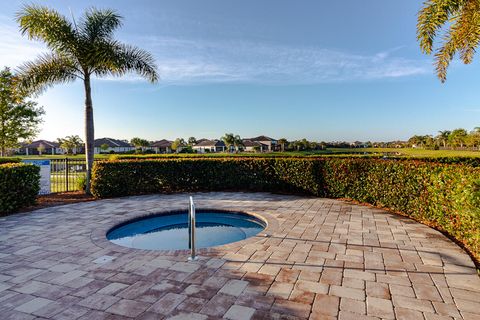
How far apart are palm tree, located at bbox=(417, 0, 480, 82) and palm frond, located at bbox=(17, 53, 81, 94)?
12265 millimetres

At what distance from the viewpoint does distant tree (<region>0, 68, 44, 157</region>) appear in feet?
55.3

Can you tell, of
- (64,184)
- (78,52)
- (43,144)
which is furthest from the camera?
(43,144)

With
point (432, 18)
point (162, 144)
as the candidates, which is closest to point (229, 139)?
point (162, 144)

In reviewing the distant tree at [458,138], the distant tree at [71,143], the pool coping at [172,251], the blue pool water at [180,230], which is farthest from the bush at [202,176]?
the distant tree at [458,138]

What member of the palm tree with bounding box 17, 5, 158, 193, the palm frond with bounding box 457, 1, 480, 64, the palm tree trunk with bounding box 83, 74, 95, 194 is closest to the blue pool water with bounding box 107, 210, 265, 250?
the palm tree trunk with bounding box 83, 74, 95, 194

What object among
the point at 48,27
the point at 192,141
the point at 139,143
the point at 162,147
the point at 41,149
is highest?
the point at 48,27

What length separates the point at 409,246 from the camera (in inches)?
185

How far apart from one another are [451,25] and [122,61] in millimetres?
11724

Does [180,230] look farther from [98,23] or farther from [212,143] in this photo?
[212,143]

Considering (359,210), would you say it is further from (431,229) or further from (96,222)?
(96,222)

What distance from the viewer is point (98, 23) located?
9953mm

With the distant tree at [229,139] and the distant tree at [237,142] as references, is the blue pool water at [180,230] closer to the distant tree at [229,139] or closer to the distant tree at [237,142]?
the distant tree at [229,139]

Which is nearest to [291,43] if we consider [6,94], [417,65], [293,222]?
[417,65]

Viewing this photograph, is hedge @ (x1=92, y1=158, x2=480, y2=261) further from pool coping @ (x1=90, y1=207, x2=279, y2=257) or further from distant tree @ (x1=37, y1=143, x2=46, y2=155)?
distant tree @ (x1=37, y1=143, x2=46, y2=155)
